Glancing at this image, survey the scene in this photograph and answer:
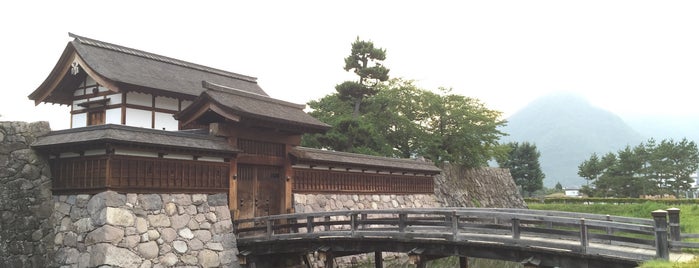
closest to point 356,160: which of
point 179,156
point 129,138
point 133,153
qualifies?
point 179,156

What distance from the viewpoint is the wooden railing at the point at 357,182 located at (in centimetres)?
2216

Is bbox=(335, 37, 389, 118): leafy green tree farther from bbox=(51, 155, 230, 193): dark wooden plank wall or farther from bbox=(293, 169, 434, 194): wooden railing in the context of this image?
bbox=(51, 155, 230, 193): dark wooden plank wall

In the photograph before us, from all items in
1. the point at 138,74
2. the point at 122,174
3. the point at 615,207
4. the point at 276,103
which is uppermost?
the point at 138,74

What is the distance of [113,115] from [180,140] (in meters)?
6.59

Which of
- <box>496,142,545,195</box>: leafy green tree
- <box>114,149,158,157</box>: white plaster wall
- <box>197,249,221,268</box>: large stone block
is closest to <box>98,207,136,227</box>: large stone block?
<box>114,149,158,157</box>: white plaster wall

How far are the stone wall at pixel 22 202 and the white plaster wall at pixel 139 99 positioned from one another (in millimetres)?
5988

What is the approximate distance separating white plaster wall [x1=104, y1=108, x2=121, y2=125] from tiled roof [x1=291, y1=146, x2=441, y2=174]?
707cm

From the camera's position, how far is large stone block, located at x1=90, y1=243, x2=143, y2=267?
14.2 metres

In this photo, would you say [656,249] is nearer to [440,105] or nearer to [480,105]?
[440,105]

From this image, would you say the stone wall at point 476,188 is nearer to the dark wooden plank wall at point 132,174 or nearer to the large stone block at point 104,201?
the dark wooden plank wall at point 132,174

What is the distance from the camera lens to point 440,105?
39.7 meters

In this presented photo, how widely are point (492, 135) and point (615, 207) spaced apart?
11.5 metres

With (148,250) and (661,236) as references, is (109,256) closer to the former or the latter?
(148,250)

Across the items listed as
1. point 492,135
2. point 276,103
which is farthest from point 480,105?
point 276,103
